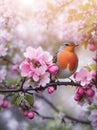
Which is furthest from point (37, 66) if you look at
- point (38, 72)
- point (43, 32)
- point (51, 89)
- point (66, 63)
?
point (43, 32)

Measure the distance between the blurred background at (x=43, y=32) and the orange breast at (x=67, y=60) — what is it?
364 millimetres

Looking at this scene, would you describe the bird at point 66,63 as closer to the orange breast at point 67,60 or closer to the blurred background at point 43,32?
the orange breast at point 67,60

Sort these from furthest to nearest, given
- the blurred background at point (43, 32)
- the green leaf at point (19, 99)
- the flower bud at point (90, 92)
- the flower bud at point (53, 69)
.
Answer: the blurred background at point (43, 32)
the green leaf at point (19, 99)
the flower bud at point (90, 92)
the flower bud at point (53, 69)

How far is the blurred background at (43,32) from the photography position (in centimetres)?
442

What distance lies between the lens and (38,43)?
836 centimetres

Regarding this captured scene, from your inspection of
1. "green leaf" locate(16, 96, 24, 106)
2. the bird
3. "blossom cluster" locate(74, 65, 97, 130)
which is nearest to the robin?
the bird

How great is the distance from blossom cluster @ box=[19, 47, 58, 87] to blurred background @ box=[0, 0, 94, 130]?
72 centimetres

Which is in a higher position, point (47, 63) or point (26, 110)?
point (47, 63)

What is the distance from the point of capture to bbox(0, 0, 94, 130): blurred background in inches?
174

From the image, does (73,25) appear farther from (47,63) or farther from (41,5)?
(47,63)

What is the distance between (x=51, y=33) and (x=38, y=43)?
3.15 ft

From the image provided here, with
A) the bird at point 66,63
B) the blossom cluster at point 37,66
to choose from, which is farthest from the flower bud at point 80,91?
the blossom cluster at point 37,66

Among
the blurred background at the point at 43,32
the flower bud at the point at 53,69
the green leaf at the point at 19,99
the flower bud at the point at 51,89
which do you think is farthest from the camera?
the blurred background at the point at 43,32

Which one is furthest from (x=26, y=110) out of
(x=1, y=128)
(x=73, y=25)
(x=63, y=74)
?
(x=1, y=128)
